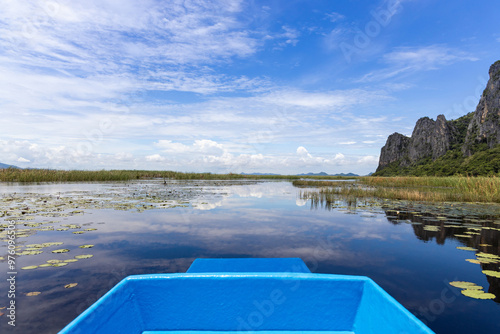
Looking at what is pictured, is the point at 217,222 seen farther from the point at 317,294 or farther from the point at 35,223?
the point at 317,294

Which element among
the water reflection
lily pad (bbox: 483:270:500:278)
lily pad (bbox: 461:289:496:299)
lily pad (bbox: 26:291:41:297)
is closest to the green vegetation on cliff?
the water reflection

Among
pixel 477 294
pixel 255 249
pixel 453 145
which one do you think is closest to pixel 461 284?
pixel 477 294

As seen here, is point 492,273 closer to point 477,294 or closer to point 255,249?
point 477,294

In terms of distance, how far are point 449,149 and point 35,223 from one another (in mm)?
127629

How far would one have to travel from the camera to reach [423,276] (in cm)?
472

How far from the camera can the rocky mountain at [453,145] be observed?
75675mm

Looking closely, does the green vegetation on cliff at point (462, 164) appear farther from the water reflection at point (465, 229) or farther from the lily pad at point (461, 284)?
the lily pad at point (461, 284)

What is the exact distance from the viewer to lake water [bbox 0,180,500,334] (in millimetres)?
3557

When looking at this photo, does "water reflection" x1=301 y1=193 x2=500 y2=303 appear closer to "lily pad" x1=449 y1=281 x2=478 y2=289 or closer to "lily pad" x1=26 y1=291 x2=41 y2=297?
"lily pad" x1=449 y1=281 x2=478 y2=289

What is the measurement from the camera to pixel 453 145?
104 metres

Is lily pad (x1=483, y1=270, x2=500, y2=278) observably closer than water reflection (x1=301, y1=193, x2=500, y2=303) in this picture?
Yes

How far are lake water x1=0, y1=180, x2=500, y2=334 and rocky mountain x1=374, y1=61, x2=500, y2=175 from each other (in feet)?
199

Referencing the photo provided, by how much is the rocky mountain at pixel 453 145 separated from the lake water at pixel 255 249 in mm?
60595

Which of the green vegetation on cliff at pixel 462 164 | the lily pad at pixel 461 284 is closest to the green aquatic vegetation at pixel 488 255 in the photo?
the lily pad at pixel 461 284
